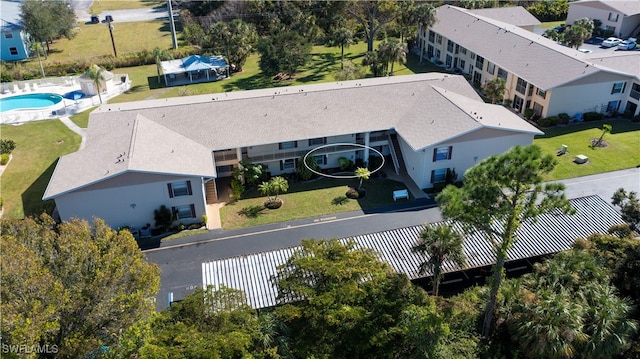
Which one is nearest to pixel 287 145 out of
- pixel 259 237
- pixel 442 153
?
pixel 259 237

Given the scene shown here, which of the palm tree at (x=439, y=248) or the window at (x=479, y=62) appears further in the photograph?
the window at (x=479, y=62)

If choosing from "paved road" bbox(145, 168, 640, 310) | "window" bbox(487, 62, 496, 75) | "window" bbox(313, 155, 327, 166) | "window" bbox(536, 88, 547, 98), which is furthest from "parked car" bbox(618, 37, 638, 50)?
"window" bbox(313, 155, 327, 166)

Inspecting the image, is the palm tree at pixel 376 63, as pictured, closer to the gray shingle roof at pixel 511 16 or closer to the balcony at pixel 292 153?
the balcony at pixel 292 153

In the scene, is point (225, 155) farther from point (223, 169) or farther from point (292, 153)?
point (292, 153)

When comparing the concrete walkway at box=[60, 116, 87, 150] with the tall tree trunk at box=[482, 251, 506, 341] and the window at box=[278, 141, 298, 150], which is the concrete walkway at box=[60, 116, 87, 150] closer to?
the window at box=[278, 141, 298, 150]

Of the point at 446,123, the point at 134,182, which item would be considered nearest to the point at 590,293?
the point at 446,123

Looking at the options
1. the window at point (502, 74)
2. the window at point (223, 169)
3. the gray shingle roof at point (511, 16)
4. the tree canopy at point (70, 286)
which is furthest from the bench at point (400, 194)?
the gray shingle roof at point (511, 16)
